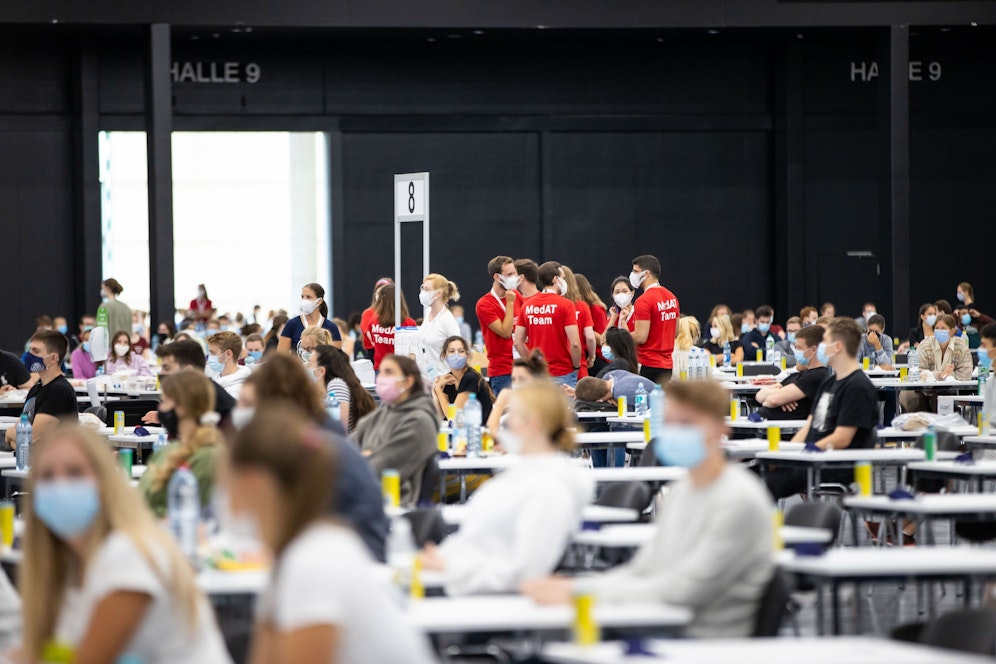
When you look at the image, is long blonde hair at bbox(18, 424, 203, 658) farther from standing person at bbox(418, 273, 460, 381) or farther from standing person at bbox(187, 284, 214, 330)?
standing person at bbox(187, 284, 214, 330)

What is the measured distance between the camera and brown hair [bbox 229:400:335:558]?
2.61 m

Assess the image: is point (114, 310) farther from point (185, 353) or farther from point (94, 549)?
point (94, 549)

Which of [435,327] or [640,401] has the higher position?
[435,327]

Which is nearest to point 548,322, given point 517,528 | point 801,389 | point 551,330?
point 551,330

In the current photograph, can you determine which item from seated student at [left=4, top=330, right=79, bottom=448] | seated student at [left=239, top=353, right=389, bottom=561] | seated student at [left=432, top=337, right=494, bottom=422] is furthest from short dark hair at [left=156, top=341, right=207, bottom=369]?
seated student at [left=432, top=337, right=494, bottom=422]

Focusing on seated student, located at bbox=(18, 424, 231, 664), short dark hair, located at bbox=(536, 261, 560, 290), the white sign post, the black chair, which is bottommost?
the black chair

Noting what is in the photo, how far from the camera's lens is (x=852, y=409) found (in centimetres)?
807

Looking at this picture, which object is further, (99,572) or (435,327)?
(435,327)

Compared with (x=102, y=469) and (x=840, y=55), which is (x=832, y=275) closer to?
(x=840, y=55)

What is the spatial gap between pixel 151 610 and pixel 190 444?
2.61 metres

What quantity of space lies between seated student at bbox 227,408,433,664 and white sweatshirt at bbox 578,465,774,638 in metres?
1.77

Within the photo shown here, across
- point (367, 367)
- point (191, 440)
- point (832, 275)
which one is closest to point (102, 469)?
point (191, 440)

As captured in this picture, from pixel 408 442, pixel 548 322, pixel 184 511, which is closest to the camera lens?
pixel 184 511

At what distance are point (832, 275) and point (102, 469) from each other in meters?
20.8
